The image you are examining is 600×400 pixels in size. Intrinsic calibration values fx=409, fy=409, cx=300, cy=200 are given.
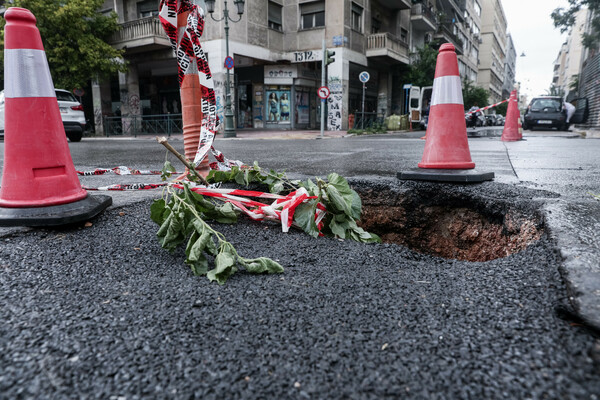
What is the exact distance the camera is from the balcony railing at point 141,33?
19906 mm

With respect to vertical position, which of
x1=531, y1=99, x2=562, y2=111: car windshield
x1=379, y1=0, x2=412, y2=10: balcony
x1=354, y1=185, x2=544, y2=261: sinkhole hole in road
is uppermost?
x1=379, y1=0, x2=412, y2=10: balcony

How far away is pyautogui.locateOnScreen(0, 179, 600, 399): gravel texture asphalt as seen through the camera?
0.91 metres

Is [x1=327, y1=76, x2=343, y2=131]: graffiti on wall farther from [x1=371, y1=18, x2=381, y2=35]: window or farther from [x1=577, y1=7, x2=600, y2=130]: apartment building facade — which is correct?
[x1=577, y1=7, x2=600, y2=130]: apartment building facade

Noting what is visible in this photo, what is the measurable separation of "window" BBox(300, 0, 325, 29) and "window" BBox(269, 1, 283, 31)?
121 cm

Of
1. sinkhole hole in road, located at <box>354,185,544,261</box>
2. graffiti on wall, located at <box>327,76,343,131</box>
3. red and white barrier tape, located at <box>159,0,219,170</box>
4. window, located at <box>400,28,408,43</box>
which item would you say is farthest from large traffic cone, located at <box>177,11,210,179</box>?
window, located at <box>400,28,408,43</box>

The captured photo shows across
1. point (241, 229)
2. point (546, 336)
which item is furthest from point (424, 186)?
point (546, 336)

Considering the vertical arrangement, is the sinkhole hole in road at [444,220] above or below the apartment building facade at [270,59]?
below

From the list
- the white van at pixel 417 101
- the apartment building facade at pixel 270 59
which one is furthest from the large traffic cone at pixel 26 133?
the white van at pixel 417 101

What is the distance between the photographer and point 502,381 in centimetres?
91

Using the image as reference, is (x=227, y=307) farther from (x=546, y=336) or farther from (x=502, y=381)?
(x=546, y=336)

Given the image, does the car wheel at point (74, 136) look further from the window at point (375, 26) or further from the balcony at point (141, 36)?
the window at point (375, 26)

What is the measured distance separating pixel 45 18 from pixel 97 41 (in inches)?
84.8

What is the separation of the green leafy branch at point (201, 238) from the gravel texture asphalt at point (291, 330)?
42 mm

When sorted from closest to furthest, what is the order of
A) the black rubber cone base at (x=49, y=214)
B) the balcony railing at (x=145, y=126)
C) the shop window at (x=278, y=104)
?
the black rubber cone base at (x=49, y=214) → the balcony railing at (x=145, y=126) → the shop window at (x=278, y=104)
